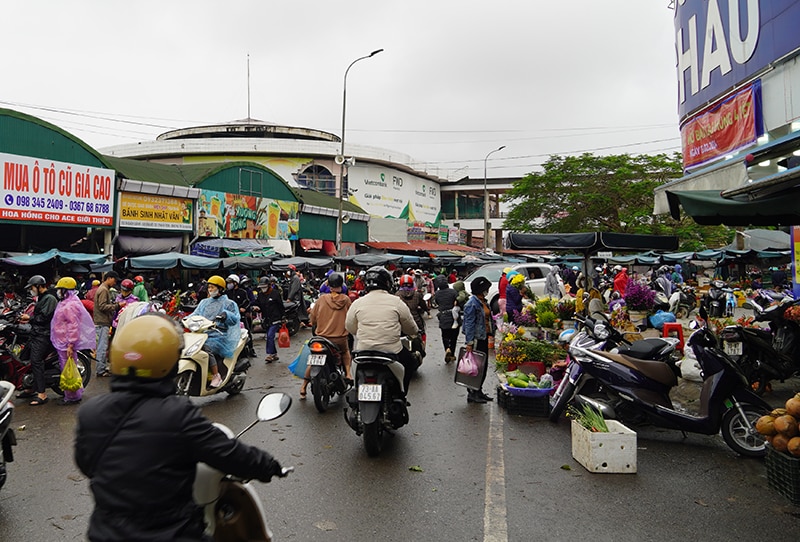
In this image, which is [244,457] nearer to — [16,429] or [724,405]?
[724,405]

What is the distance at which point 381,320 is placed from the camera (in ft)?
19.4

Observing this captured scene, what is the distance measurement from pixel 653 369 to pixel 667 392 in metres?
0.31

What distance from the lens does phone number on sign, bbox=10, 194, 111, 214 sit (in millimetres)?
17141

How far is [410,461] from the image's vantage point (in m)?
5.52

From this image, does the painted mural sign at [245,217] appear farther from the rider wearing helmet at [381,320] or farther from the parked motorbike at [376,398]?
the parked motorbike at [376,398]

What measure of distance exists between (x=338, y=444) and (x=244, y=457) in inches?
155

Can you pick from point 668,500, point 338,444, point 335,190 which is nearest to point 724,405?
point 668,500

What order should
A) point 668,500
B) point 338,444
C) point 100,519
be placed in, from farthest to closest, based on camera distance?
point 338,444, point 668,500, point 100,519

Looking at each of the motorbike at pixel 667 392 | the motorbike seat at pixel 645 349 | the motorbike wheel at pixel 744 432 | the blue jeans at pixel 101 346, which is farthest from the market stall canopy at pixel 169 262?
Result: the motorbike wheel at pixel 744 432

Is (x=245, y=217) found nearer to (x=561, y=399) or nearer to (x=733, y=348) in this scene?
(x=733, y=348)

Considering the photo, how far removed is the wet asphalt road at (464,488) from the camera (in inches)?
160

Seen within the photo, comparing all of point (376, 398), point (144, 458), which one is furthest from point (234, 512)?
point (376, 398)

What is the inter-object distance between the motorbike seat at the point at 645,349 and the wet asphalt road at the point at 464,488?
36.4 inches

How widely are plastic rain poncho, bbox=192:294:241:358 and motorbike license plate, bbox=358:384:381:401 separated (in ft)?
10.1
